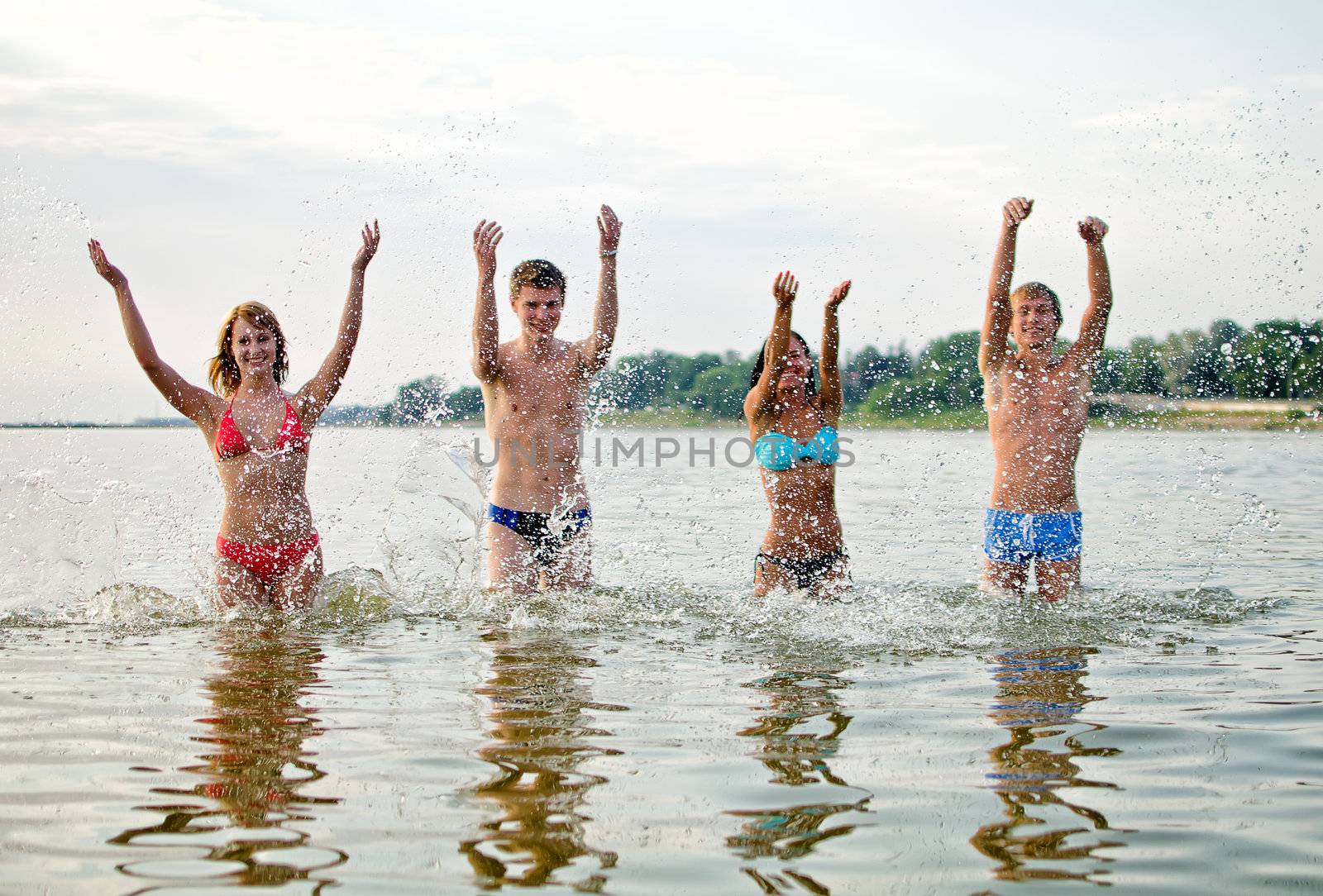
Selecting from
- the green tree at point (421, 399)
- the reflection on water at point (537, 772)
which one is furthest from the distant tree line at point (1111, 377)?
the reflection on water at point (537, 772)

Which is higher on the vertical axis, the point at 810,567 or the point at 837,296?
the point at 837,296

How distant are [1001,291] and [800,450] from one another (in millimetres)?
1498

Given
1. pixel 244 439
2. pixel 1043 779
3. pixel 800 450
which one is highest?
pixel 244 439

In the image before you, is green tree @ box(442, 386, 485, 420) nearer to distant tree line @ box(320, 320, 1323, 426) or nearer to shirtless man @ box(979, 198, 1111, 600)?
distant tree line @ box(320, 320, 1323, 426)

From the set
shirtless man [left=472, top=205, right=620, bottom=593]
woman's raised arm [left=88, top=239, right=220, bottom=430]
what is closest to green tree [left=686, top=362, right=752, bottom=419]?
shirtless man [left=472, top=205, right=620, bottom=593]

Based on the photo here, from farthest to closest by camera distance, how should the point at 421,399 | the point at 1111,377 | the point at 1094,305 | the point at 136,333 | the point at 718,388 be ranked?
the point at 1111,377, the point at 718,388, the point at 421,399, the point at 1094,305, the point at 136,333

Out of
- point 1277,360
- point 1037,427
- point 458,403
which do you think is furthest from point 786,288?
point 1277,360

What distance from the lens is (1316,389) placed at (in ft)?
55.5

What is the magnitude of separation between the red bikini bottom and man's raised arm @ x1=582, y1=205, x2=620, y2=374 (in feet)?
6.71

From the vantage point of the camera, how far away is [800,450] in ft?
24.4

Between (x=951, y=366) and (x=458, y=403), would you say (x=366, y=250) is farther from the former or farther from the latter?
(x=951, y=366)

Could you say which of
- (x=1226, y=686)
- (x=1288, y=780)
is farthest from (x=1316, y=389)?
(x=1288, y=780)

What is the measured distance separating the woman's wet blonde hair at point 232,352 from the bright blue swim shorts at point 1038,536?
14.3 feet

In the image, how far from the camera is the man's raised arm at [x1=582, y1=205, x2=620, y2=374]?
698 centimetres
